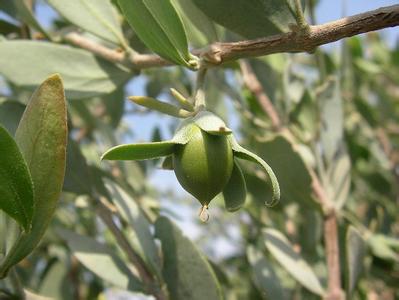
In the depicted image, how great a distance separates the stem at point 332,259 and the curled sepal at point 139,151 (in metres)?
0.68

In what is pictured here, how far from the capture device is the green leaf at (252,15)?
2.77 feet

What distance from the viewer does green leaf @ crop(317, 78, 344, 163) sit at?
4.97ft

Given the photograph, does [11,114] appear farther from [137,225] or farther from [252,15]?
[252,15]

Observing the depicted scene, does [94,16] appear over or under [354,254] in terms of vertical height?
over

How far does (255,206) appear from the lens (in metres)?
1.64

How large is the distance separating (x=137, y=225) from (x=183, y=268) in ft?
0.59

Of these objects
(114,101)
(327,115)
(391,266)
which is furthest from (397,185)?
(114,101)

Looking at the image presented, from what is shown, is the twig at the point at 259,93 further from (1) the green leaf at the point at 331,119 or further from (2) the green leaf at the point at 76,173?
(2) the green leaf at the point at 76,173

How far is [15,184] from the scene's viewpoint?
0.78 meters

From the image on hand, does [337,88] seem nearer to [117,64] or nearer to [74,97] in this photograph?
[117,64]

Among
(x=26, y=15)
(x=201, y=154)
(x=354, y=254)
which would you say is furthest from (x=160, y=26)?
(x=354, y=254)

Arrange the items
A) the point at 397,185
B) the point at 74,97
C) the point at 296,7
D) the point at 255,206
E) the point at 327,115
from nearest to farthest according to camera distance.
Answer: the point at 296,7
the point at 74,97
the point at 327,115
the point at 255,206
the point at 397,185

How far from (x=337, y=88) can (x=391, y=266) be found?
1.78 ft

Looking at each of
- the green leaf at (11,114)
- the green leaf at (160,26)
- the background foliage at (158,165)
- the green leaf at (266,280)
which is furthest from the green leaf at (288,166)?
the green leaf at (11,114)
